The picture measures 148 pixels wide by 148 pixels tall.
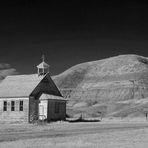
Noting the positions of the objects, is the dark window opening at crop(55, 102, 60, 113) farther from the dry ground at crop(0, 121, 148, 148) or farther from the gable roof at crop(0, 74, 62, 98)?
the dry ground at crop(0, 121, 148, 148)

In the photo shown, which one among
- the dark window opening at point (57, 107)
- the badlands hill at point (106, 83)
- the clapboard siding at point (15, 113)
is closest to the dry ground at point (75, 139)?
the clapboard siding at point (15, 113)

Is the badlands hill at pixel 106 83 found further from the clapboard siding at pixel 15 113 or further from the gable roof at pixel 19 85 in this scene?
the clapboard siding at pixel 15 113

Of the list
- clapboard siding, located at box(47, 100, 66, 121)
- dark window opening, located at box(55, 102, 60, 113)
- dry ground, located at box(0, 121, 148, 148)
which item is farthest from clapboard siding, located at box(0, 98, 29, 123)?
dry ground, located at box(0, 121, 148, 148)

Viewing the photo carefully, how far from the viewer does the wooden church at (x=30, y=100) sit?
4944 centimetres

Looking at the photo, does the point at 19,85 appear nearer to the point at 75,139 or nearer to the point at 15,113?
the point at 15,113

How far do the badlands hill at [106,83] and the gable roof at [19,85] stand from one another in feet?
191

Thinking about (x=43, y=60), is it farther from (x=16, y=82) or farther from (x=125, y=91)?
(x=125, y=91)

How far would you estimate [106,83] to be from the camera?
14925 cm

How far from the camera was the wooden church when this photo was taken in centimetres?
4944

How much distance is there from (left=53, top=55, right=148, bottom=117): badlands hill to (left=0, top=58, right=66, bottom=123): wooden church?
192 ft

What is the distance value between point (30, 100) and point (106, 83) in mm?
101550

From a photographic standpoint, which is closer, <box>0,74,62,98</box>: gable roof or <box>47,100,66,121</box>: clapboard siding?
<box>0,74,62,98</box>: gable roof

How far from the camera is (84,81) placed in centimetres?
16775

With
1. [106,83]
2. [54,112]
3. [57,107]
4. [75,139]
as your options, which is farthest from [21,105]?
[106,83]
